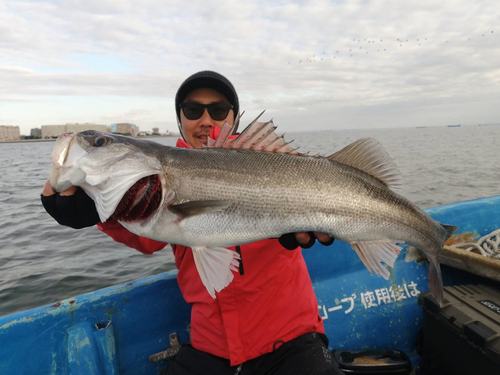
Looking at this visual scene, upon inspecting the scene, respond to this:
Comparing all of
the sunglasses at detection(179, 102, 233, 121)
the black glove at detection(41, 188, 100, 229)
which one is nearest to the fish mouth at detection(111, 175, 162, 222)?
the black glove at detection(41, 188, 100, 229)

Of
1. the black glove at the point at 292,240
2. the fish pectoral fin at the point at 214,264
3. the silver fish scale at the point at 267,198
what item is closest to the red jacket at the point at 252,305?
the black glove at the point at 292,240

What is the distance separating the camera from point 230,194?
2.48 m

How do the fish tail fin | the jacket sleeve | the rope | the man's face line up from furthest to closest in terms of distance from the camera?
the rope, the man's face, the fish tail fin, the jacket sleeve

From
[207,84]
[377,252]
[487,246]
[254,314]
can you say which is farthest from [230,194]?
[487,246]

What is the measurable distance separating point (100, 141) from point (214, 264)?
122cm

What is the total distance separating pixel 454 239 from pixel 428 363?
228 cm

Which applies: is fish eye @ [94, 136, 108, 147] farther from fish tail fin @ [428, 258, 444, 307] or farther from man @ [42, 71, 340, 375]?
fish tail fin @ [428, 258, 444, 307]

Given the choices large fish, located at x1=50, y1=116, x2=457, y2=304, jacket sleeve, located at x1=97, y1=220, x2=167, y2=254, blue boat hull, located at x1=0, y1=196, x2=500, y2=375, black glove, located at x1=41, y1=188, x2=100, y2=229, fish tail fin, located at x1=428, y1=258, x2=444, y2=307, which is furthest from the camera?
blue boat hull, located at x1=0, y1=196, x2=500, y2=375

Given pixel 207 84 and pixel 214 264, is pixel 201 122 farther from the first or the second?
pixel 214 264

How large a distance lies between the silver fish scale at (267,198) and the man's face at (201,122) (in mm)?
1739

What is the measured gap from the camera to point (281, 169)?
2.58 m

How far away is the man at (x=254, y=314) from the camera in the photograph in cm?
272

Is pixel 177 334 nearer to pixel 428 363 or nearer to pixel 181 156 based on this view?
pixel 181 156

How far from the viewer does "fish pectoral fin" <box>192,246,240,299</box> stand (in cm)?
247
